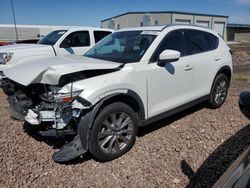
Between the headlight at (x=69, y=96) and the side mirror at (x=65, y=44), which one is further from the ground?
the side mirror at (x=65, y=44)

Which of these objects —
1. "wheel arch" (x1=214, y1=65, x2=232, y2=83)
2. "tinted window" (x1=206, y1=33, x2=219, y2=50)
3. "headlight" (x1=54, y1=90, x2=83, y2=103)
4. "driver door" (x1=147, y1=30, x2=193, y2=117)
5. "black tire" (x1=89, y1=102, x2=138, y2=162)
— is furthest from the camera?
"wheel arch" (x1=214, y1=65, x2=232, y2=83)

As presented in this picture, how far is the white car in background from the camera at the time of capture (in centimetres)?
638

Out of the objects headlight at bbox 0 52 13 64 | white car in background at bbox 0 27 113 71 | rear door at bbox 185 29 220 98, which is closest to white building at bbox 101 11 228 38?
white car in background at bbox 0 27 113 71

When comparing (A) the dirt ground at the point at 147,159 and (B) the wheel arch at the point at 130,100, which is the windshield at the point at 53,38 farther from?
(B) the wheel arch at the point at 130,100

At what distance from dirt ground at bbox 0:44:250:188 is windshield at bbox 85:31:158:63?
1.40m

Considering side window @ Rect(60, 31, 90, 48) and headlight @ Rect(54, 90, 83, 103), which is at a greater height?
side window @ Rect(60, 31, 90, 48)

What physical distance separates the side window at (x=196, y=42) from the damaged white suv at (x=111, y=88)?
0.8 inches

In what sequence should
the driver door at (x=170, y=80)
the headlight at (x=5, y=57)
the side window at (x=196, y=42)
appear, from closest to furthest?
the driver door at (x=170, y=80)
the side window at (x=196, y=42)
the headlight at (x=5, y=57)

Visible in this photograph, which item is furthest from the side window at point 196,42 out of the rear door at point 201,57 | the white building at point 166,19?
the white building at point 166,19

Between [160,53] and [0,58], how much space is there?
4836 millimetres

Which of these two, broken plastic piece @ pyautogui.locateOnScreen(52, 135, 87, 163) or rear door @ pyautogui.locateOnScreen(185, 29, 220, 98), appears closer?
broken plastic piece @ pyautogui.locateOnScreen(52, 135, 87, 163)

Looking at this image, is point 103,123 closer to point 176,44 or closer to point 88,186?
point 88,186

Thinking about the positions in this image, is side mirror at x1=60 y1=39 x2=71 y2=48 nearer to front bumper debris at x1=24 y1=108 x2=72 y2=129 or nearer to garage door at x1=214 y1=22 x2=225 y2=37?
front bumper debris at x1=24 y1=108 x2=72 y2=129

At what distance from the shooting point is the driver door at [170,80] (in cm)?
360
